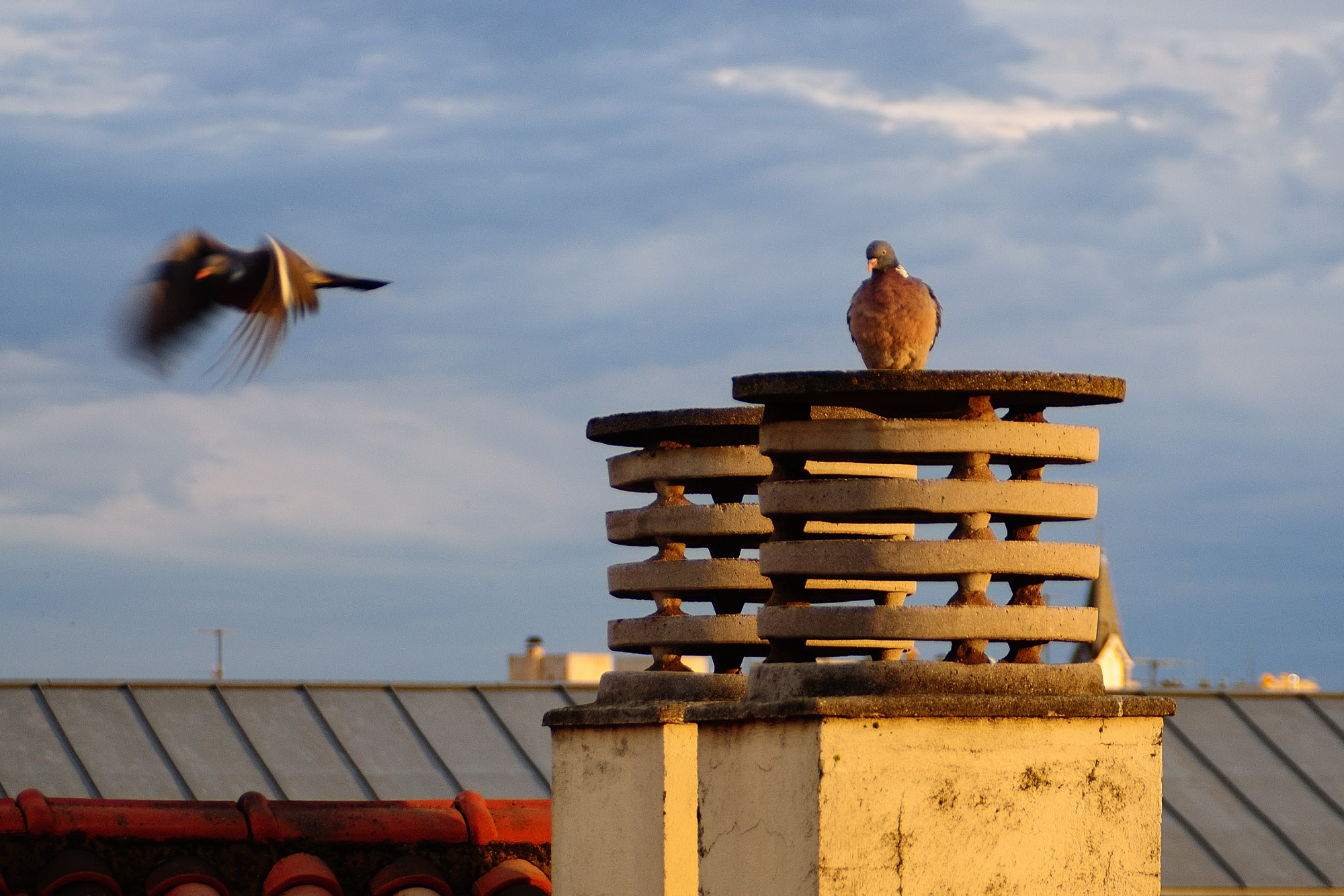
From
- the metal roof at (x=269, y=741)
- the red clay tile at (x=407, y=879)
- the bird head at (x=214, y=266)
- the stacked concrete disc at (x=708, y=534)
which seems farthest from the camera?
the metal roof at (x=269, y=741)

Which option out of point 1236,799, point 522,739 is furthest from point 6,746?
point 1236,799

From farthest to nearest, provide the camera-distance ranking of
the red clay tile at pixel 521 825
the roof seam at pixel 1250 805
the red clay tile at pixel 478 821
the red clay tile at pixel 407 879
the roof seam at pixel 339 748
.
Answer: the roof seam at pixel 1250 805, the roof seam at pixel 339 748, the red clay tile at pixel 521 825, the red clay tile at pixel 478 821, the red clay tile at pixel 407 879

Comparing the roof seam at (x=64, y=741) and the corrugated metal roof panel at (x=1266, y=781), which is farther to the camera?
the corrugated metal roof panel at (x=1266, y=781)

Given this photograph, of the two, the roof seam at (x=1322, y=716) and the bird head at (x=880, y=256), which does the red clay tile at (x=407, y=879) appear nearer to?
the bird head at (x=880, y=256)

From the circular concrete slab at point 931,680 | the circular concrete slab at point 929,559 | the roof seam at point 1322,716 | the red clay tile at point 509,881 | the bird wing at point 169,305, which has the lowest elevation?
the red clay tile at point 509,881

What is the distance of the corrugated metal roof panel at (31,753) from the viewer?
14586mm

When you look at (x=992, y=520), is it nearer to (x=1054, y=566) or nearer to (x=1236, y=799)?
(x=1054, y=566)

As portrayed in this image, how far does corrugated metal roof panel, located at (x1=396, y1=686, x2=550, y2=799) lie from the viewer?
632 inches

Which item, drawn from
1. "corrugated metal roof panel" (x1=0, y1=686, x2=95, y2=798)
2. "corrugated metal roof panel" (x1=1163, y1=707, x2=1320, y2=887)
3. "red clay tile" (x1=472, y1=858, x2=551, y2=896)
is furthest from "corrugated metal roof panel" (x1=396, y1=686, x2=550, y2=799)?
"corrugated metal roof panel" (x1=1163, y1=707, x2=1320, y2=887)

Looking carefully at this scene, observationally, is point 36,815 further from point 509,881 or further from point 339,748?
point 339,748

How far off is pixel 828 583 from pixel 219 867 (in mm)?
4155

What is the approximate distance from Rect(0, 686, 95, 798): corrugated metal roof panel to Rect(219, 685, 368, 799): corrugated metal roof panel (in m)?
1.72

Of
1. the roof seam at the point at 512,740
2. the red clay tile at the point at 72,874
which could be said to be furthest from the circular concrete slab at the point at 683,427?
the roof seam at the point at 512,740

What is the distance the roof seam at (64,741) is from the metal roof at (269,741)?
0.01 metres
